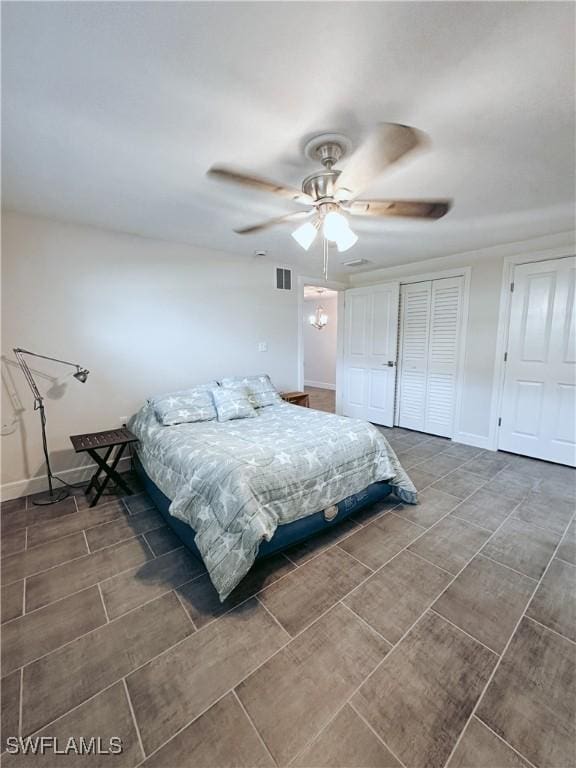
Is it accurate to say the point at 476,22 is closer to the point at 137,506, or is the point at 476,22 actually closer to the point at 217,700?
the point at 217,700

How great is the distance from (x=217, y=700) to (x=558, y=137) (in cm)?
299

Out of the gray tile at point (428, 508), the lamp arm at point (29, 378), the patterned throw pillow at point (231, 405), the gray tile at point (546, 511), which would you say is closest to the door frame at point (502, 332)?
the gray tile at point (546, 511)

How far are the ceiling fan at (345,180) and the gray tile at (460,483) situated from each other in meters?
2.26

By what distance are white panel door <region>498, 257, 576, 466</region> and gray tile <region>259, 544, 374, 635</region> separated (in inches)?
112

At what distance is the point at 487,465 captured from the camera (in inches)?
131

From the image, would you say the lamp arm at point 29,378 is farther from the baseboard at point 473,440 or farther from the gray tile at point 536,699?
the baseboard at point 473,440

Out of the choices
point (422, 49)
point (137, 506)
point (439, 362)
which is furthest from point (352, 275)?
point (137, 506)

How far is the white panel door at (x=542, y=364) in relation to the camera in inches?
125

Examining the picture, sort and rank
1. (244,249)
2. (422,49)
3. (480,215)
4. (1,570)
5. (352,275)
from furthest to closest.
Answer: (352,275), (244,249), (480,215), (1,570), (422,49)

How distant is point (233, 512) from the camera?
65.2 inches

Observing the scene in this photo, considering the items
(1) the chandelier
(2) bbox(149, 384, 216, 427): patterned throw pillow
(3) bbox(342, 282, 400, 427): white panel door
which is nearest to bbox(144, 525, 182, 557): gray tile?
(2) bbox(149, 384, 216, 427): patterned throw pillow

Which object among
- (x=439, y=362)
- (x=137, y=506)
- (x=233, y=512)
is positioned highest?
(x=439, y=362)

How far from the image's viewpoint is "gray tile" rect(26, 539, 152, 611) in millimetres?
1685

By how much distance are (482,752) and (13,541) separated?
2.76 meters
